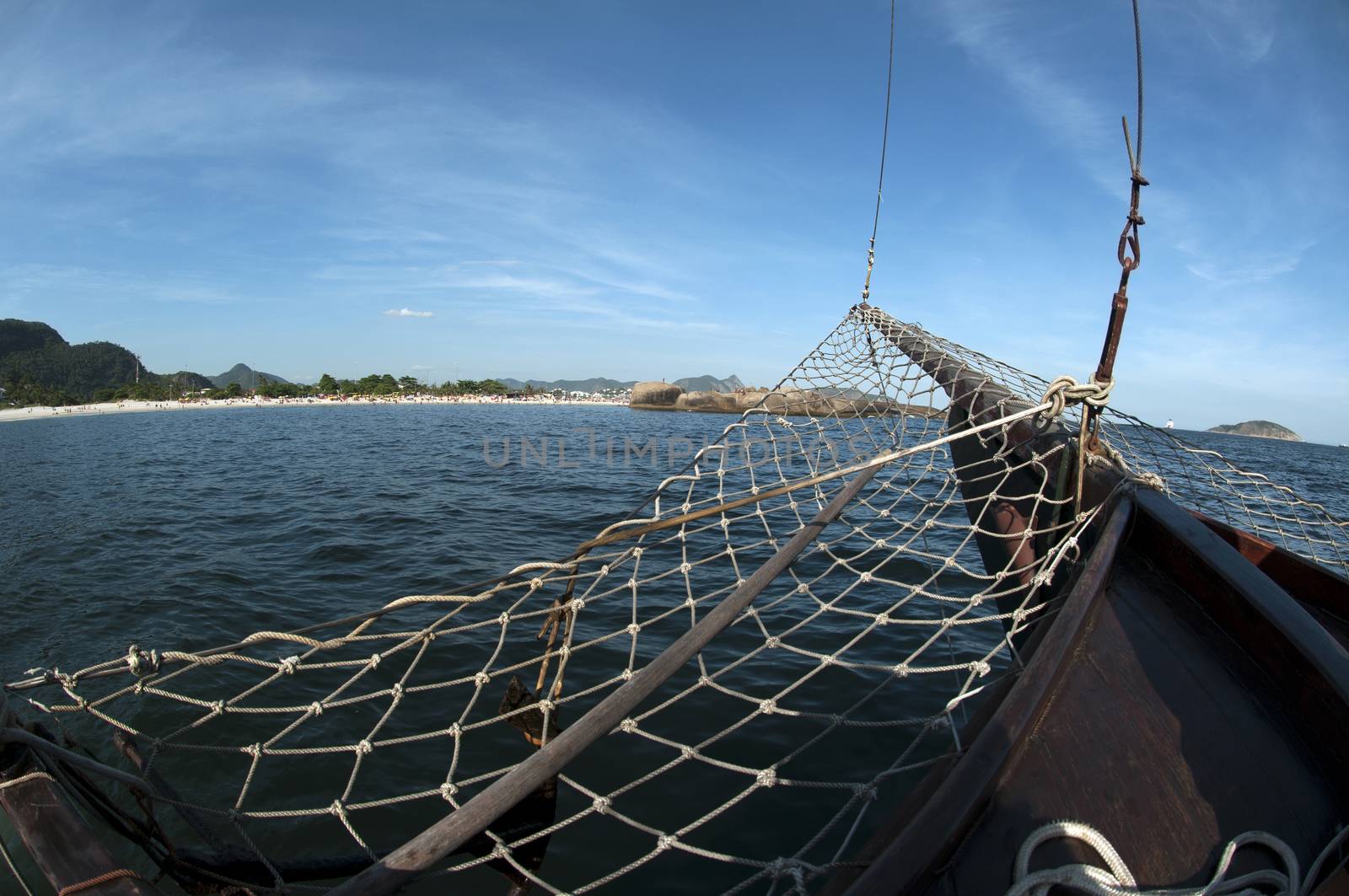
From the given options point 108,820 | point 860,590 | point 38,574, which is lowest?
point 38,574

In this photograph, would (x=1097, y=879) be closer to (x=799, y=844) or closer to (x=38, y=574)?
(x=799, y=844)

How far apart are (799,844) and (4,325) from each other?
137 m

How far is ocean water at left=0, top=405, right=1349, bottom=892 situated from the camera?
4785mm

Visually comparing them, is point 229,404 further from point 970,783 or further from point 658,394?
point 970,783

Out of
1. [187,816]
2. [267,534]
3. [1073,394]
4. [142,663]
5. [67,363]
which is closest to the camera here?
[142,663]

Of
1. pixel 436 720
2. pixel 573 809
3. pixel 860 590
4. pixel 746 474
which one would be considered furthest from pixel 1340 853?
pixel 746 474

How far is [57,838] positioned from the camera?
1.11 m

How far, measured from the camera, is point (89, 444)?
21.5 m

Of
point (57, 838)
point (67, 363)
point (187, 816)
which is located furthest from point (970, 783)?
point (67, 363)

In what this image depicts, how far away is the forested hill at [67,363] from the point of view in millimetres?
80125

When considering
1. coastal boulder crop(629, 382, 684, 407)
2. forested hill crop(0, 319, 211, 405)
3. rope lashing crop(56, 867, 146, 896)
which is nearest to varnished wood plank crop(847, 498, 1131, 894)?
rope lashing crop(56, 867, 146, 896)

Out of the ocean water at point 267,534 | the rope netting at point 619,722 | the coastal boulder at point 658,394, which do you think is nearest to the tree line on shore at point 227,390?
the coastal boulder at point 658,394

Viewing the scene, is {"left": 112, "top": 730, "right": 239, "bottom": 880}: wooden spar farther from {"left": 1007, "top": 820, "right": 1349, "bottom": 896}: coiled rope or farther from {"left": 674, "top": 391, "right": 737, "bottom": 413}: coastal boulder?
{"left": 674, "top": 391, "right": 737, "bottom": 413}: coastal boulder

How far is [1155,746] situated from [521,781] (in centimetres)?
127
